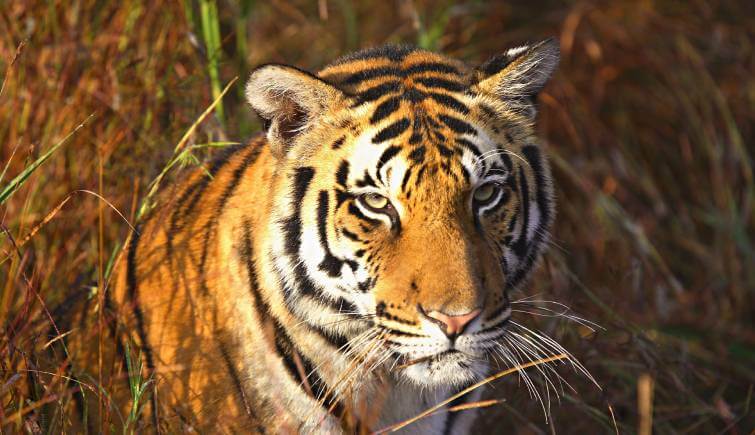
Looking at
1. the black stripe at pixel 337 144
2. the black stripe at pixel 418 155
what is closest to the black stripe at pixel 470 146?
the black stripe at pixel 418 155

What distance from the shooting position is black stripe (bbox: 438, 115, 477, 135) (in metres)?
2.75

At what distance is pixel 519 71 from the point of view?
2.93 meters

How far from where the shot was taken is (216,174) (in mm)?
3195

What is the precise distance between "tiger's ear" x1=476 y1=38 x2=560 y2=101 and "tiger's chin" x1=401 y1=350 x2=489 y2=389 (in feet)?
2.54

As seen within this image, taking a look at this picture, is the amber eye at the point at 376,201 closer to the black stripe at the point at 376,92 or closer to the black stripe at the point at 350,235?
the black stripe at the point at 350,235

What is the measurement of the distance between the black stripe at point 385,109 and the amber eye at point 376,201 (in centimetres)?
22

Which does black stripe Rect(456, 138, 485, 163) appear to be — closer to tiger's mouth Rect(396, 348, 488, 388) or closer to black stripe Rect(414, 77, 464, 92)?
black stripe Rect(414, 77, 464, 92)

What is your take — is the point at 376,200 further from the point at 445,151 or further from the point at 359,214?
the point at 445,151

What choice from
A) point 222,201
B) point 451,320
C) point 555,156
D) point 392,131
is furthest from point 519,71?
point 555,156

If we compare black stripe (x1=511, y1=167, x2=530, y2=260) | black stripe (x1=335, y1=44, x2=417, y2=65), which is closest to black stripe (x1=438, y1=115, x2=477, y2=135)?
black stripe (x1=511, y1=167, x2=530, y2=260)

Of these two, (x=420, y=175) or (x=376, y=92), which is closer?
(x=420, y=175)

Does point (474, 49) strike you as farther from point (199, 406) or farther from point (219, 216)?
point (199, 406)

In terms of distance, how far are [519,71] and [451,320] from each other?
827 mm

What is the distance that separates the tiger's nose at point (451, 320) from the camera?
2498 mm
